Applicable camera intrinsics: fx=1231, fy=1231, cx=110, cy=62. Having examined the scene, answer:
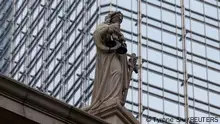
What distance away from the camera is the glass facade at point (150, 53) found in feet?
308

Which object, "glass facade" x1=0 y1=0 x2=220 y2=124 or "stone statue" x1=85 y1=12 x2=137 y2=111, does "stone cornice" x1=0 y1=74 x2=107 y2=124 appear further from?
"glass facade" x1=0 y1=0 x2=220 y2=124

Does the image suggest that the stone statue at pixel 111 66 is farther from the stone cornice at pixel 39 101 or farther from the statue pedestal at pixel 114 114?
the stone cornice at pixel 39 101

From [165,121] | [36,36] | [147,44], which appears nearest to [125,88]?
[165,121]

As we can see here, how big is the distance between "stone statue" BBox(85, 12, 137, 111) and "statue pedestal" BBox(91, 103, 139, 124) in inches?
19.4

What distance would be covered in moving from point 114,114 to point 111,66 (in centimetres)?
181

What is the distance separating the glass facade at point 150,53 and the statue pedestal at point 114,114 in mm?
61166

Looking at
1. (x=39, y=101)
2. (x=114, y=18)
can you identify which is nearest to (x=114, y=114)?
(x=39, y=101)

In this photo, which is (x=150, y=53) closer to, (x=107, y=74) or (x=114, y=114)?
(x=107, y=74)

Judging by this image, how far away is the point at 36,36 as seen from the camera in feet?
360

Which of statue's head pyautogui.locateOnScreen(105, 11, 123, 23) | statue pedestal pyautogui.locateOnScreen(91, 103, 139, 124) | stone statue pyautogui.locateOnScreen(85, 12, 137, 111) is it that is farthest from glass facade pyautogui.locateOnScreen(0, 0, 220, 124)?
statue pedestal pyautogui.locateOnScreen(91, 103, 139, 124)

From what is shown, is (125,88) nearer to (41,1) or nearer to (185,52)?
(185,52)

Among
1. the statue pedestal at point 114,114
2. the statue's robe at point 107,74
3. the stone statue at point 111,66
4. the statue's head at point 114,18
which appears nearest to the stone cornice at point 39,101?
the statue pedestal at point 114,114

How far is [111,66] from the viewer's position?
2927cm

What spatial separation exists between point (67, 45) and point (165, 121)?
46.9ft
